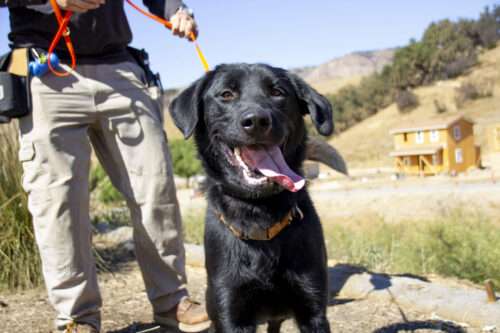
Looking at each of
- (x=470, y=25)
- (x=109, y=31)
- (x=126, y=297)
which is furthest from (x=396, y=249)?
(x=470, y=25)

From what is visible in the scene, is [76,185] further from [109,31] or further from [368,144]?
[368,144]

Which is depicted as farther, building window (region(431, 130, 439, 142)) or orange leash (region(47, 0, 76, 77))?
building window (region(431, 130, 439, 142))

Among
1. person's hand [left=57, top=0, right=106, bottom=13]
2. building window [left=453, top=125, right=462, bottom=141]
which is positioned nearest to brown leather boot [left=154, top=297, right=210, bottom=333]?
person's hand [left=57, top=0, right=106, bottom=13]

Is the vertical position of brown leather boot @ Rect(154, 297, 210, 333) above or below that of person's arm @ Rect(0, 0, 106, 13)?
below

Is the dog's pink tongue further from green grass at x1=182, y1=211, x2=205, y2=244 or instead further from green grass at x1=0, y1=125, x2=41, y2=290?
green grass at x1=182, y1=211, x2=205, y2=244

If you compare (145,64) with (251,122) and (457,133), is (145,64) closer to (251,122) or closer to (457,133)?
(251,122)

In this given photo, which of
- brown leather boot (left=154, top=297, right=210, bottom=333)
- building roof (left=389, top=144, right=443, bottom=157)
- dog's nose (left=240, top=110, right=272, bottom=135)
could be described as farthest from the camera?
building roof (left=389, top=144, right=443, bottom=157)

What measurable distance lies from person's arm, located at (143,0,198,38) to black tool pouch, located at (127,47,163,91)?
0.29m

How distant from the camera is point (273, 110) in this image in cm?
243

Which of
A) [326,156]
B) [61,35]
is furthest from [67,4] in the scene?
[326,156]

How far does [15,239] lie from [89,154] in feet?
6.15

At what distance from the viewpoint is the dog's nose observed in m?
2.25

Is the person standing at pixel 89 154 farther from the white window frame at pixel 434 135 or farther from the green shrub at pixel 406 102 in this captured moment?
the green shrub at pixel 406 102

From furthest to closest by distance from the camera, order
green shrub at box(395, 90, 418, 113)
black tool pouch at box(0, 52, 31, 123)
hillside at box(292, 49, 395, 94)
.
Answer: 1. hillside at box(292, 49, 395, 94)
2. green shrub at box(395, 90, 418, 113)
3. black tool pouch at box(0, 52, 31, 123)
